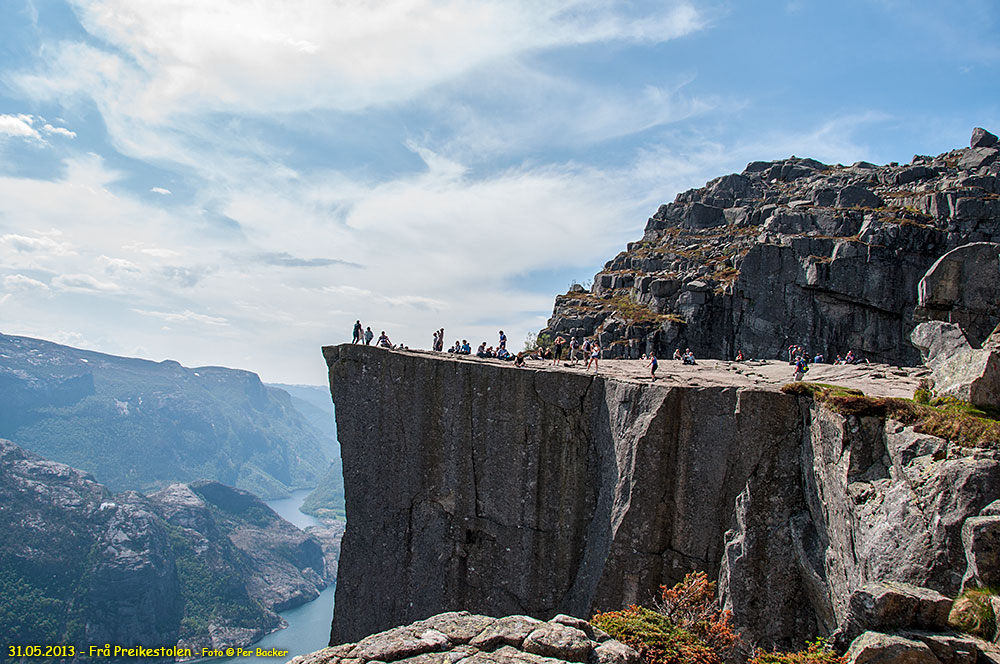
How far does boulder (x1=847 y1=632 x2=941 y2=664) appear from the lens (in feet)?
40.0

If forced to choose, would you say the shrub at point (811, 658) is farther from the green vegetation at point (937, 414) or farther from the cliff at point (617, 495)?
the green vegetation at point (937, 414)

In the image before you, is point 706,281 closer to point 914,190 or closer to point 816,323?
point 816,323

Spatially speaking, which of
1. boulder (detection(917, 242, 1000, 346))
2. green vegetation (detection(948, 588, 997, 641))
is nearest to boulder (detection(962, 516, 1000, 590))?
green vegetation (detection(948, 588, 997, 641))

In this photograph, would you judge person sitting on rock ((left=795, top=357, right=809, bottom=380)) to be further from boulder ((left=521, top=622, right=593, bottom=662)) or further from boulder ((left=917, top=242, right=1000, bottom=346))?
boulder ((left=521, top=622, right=593, bottom=662))

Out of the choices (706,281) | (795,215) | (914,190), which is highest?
(914,190)

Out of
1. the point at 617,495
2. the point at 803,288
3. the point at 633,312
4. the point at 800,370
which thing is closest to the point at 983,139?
the point at 803,288

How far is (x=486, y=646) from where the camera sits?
569 inches

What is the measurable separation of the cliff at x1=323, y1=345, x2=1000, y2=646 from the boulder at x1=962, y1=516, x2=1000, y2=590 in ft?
1.41

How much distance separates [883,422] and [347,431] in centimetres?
3014

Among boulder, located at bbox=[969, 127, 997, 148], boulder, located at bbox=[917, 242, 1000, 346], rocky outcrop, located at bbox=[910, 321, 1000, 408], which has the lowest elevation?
rocky outcrop, located at bbox=[910, 321, 1000, 408]

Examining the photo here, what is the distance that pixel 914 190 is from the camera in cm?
10962

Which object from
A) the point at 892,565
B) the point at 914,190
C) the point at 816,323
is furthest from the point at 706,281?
the point at 892,565

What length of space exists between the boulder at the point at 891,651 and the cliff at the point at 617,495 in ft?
5.23

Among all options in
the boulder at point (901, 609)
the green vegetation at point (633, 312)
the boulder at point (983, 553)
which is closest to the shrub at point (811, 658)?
the boulder at point (901, 609)
